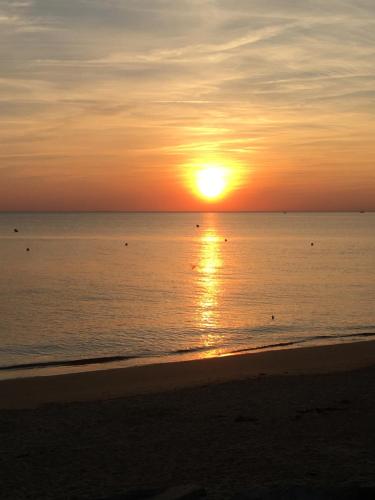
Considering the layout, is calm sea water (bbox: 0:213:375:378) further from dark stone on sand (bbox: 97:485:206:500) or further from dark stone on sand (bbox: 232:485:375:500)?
dark stone on sand (bbox: 232:485:375:500)

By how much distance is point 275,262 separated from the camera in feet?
242

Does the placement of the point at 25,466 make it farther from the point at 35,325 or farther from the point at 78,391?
the point at 35,325

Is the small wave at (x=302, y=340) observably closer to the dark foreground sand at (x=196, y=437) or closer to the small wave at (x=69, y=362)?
the small wave at (x=69, y=362)

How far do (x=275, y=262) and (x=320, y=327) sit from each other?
143ft

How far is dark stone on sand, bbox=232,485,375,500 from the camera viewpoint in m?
6.95

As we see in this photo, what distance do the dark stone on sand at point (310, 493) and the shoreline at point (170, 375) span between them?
28.4ft

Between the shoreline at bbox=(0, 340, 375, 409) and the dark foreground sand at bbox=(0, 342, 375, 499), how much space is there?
0.46 feet

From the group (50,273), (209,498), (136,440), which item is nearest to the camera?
(209,498)

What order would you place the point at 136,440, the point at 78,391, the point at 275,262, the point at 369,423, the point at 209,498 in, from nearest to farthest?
1. the point at 209,498
2. the point at 136,440
3. the point at 369,423
4. the point at 78,391
5. the point at 275,262

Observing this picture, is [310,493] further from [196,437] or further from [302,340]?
[302,340]

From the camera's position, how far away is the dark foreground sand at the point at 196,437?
904 cm

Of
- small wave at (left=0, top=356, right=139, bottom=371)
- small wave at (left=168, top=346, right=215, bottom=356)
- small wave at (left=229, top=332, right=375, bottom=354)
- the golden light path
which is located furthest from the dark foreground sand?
the golden light path

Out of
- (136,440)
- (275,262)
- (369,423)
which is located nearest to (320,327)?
(369,423)

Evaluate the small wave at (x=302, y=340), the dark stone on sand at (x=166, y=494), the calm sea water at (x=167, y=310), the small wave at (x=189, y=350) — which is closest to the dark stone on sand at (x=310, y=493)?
the dark stone on sand at (x=166, y=494)
